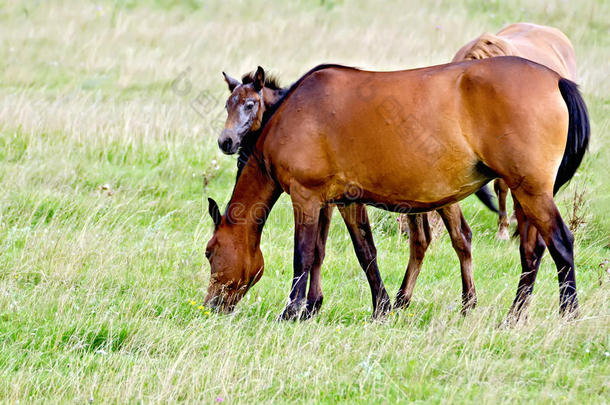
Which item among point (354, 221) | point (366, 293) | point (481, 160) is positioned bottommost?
point (366, 293)

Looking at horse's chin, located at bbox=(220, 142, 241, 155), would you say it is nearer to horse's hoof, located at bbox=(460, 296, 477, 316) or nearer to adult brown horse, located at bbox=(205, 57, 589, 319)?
adult brown horse, located at bbox=(205, 57, 589, 319)

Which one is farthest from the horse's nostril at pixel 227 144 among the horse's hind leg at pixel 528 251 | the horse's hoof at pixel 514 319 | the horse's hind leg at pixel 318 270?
the horse's hoof at pixel 514 319

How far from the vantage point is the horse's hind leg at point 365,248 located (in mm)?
6109

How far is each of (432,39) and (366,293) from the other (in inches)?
360

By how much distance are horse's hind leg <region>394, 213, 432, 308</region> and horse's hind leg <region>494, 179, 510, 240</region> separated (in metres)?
1.76

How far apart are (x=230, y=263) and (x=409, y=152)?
165 cm

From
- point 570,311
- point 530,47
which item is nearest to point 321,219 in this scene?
point 570,311

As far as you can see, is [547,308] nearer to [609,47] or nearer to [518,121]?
[518,121]

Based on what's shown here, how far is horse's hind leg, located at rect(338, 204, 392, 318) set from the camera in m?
6.11

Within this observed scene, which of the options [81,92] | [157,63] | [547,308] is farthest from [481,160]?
[157,63]

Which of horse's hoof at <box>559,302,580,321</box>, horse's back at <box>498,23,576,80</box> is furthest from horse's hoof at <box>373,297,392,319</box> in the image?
horse's back at <box>498,23,576,80</box>

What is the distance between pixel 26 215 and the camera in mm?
7727

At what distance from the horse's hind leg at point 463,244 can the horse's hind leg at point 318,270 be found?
0.95 m

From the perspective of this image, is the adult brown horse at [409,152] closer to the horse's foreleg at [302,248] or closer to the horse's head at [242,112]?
the horse's foreleg at [302,248]
